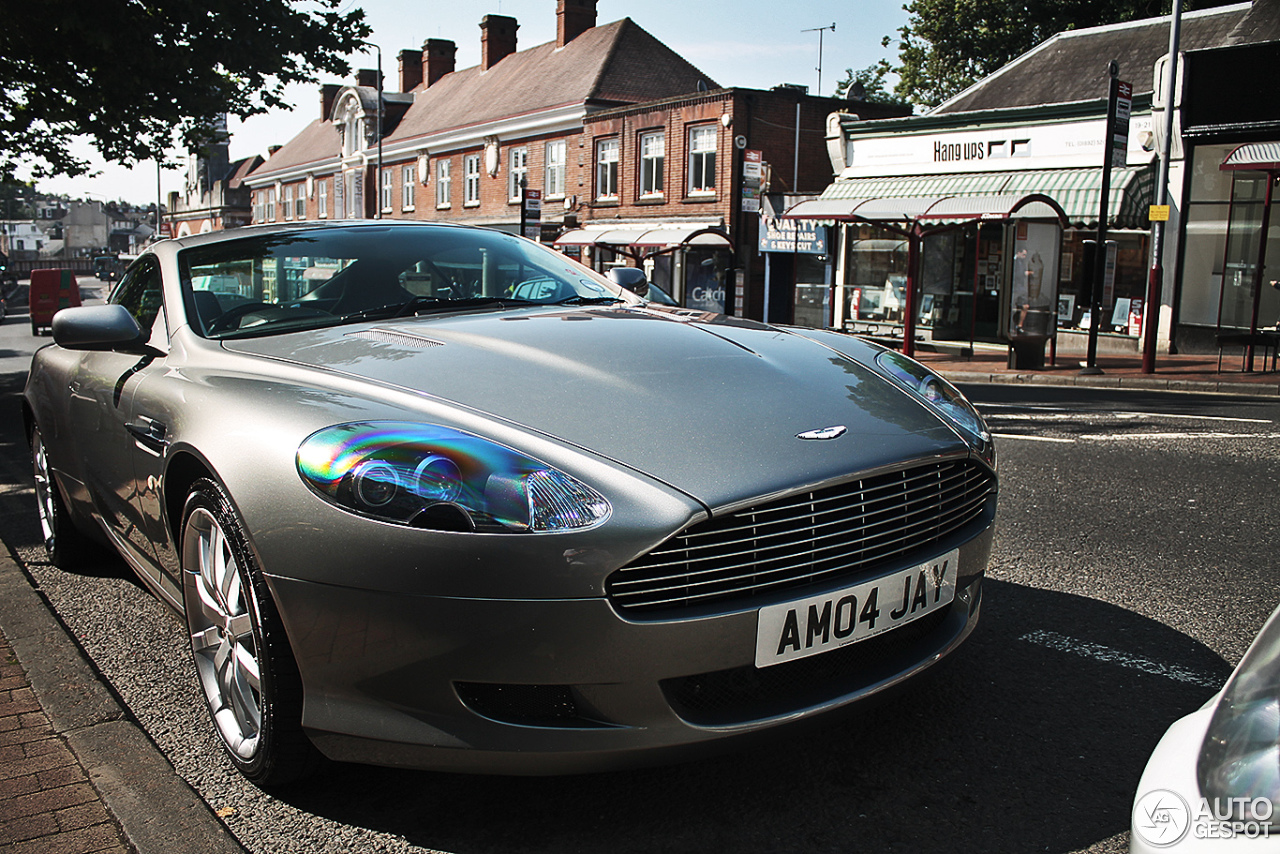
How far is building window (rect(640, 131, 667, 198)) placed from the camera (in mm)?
30344

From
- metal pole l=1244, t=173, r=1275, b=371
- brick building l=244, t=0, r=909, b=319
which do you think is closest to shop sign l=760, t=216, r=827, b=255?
brick building l=244, t=0, r=909, b=319

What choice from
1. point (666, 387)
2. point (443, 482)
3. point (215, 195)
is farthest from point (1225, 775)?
point (215, 195)

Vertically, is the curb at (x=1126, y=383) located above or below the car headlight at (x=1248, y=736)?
below

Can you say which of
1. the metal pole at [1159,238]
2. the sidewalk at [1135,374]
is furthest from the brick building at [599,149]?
the metal pole at [1159,238]

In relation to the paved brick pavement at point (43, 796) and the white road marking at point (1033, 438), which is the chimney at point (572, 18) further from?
the paved brick pavement at point (43, 796)

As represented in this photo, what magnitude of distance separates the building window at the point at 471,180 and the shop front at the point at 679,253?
9511 mm

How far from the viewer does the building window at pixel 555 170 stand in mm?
34719

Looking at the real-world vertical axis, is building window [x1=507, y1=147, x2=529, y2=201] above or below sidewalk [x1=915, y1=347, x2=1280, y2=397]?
above

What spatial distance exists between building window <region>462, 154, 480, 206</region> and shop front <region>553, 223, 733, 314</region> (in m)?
9.51

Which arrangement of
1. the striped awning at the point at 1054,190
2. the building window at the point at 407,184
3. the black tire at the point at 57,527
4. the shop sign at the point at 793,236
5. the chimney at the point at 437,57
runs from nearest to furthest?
the black tire at the point at 57,527 < the striped awning at the point at 1054,190 < the shop sign at the point at 793,236 < the building window at the point at 407,184 < the chimney at the point at 437,57

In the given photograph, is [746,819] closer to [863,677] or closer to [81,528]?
[863,677]

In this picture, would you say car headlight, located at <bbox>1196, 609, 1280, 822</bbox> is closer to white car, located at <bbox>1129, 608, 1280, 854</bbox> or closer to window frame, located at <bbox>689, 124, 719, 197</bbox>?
white car, located at <bbox>1129, 608, 1280, 854</bbox>

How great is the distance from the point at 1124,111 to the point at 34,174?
16714 mm

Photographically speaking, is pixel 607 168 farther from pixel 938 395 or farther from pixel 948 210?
pixel 938 395
